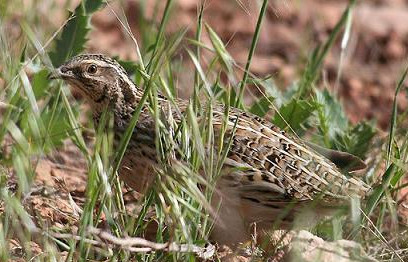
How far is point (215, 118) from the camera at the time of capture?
587 cm

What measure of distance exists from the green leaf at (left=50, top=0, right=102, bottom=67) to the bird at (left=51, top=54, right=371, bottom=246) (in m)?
0.38

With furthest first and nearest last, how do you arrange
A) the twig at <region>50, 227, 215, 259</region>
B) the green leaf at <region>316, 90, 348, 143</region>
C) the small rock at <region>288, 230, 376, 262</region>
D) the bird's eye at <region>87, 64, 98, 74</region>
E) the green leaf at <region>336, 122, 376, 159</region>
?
the green leaf at <region>336, 122, 376, 159</region>
the green leaf at <region>316, 90, 348, 143</region>
the bird's eye at <region>87, 64, 98, 74</region>
the small rock at <region>288, 230, 376, 262</region>
the twig at <region>50, 227, 215, 259</region>

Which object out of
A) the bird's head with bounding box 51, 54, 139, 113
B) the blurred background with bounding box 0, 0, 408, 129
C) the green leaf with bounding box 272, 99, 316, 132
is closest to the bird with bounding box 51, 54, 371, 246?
the bird's head with bounding box 51, 54, 139, 113

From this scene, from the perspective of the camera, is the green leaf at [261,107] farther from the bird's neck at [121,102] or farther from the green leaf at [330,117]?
the bird's neck at [121,102]

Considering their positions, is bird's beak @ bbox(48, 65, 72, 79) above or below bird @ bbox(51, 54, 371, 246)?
above

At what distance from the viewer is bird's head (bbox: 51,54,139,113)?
603 cm

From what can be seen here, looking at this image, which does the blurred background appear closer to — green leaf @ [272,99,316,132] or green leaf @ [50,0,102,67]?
green leaf @ [50,0,102,67]

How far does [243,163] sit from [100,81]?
2.78ft

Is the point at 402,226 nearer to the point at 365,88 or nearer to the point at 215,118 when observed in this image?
Result: the point at 215,118

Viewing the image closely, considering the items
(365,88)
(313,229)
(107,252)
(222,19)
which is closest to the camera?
(107,252)

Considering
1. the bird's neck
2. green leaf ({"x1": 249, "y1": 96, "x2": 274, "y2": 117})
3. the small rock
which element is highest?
the bird's neck

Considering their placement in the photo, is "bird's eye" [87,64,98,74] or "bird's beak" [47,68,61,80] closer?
Answer: "bird's beak" [47,68,61,80]

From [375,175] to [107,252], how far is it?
193 centimetres

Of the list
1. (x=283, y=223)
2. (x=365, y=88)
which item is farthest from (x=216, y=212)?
(x=365, y=88)
